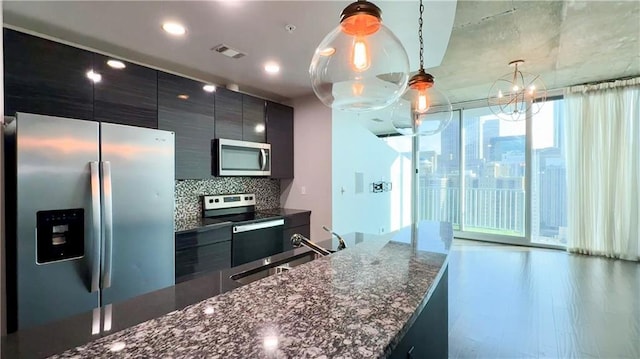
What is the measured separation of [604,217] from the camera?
4602 mm

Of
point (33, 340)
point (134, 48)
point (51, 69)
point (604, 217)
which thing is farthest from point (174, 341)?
point (604, 217)

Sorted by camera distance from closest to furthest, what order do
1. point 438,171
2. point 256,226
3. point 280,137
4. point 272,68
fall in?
point 272,68 → point 256,226 → point 280,137 → point 438,171

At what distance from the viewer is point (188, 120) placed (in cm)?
308

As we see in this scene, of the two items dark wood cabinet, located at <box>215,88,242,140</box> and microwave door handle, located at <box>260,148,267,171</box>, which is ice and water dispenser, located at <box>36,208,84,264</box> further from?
microwave door handle, located at <box>260,148,267,171</box>

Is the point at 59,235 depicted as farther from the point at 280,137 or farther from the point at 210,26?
the point at 280,137

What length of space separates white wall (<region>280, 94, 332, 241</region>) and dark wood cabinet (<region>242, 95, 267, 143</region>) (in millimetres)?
608

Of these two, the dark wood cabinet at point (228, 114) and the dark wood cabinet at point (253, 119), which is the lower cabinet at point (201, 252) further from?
the dark wood cabinet at point (253, 119)

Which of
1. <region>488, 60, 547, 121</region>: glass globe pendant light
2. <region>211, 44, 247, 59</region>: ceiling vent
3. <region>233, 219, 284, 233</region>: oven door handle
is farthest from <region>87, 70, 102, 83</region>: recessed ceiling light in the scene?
<region>488, 60, 547, 121</region>: glass globe pendant light

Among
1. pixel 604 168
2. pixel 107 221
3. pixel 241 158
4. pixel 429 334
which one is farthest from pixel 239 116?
pixel 604 168

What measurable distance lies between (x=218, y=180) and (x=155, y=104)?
120 cm

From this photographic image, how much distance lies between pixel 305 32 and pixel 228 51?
806mm

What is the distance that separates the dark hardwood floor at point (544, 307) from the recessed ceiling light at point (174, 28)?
322cm

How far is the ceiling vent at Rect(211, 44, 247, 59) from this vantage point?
8.61ft

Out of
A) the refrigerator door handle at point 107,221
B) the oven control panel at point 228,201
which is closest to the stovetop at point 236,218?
the oven control panel at point 228,201
